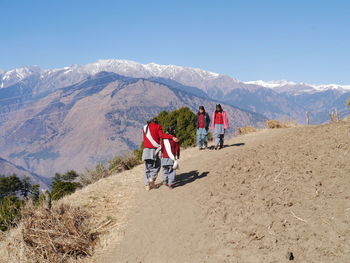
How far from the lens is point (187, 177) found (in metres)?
11.0

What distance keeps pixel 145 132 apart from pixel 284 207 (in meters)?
4.92

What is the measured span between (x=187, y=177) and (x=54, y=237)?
4.76 metres

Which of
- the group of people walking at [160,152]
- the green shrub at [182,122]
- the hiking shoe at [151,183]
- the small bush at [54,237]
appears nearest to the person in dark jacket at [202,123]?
the group of people walking at [160,152]

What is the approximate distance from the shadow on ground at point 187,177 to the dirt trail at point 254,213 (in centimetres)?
8

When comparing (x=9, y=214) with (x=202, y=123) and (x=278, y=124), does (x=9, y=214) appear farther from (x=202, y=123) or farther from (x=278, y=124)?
(x=278, y=124)

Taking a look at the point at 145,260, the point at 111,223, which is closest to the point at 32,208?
the point at 111,223

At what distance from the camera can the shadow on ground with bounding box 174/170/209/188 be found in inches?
409

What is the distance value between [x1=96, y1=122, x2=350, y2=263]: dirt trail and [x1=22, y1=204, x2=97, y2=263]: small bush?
0.67m

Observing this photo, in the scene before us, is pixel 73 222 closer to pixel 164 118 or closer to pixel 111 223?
pixel 111 223

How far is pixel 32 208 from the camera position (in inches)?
332

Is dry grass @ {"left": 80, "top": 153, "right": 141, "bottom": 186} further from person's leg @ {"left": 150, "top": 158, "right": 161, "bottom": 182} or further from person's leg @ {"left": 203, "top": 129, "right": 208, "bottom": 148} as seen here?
person's leg @ {"left": 150, "top": 158, "right": 161, "bottom": 182}

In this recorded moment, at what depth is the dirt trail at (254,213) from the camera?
589cm

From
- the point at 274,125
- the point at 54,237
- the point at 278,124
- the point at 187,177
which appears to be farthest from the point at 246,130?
the point at 54,237

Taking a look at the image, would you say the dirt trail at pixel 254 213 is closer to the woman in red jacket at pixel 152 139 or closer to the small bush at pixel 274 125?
the woman in red jacket at pixel 152 139
